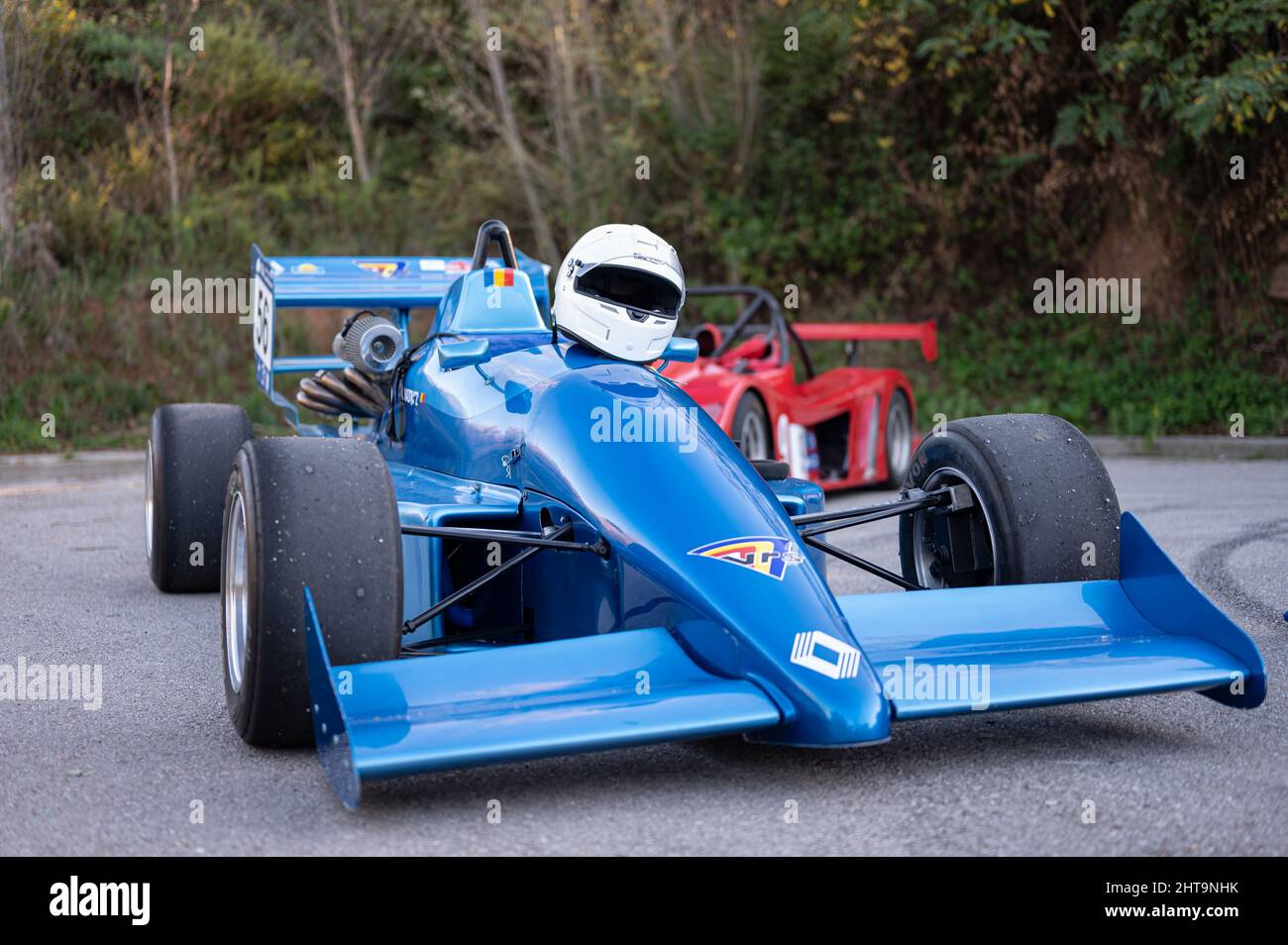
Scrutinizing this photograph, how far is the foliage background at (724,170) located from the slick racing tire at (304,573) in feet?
35.5

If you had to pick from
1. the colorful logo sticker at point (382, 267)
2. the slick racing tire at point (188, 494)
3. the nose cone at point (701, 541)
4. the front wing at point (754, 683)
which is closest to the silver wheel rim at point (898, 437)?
the colorful logo sticker at point (382, 267)

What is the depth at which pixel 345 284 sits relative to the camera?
7.17m

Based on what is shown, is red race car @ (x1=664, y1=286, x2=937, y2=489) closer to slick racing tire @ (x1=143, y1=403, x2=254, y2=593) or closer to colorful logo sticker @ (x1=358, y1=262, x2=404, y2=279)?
colorful logo sticker @ (x1=358, y1=262, x2=404, y2=279)

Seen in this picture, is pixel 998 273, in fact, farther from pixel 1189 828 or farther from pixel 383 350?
pixel 1189 828

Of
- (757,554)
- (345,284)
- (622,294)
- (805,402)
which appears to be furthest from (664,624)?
(805,402)

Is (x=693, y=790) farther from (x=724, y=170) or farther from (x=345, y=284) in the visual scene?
(x=724, y=170)

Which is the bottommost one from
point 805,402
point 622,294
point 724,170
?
point 805,402

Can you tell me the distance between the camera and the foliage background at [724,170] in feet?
48.4

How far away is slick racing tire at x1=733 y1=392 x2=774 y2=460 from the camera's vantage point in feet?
31.2

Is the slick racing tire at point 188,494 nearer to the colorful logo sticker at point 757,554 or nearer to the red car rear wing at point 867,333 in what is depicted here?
the colorful logo sticker at point 757,554

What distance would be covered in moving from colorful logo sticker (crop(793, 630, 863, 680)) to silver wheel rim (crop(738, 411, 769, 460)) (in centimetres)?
597

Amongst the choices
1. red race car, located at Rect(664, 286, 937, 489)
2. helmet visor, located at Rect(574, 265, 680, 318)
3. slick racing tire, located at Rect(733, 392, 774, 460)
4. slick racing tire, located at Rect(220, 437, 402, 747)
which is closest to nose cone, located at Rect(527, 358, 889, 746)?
helmet visor, located at Rect(574, 265, 680, 318)

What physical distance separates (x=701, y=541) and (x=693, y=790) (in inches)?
25.2
